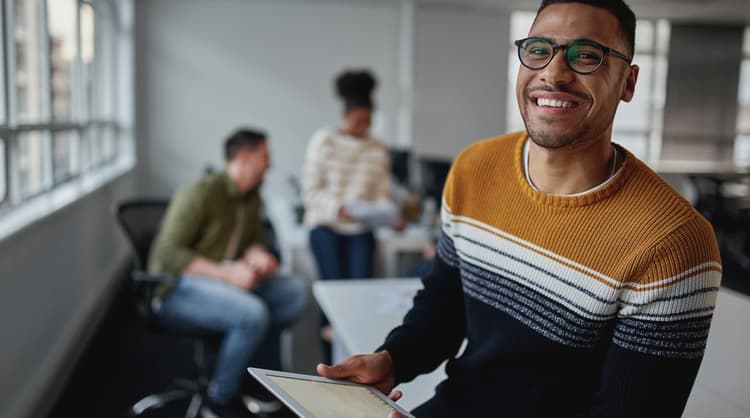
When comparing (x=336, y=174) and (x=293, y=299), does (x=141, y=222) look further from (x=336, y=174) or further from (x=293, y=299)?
(x=336, y=174)

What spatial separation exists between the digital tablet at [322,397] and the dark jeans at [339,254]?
6.50 ft

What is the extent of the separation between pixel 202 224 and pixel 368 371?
189 cm

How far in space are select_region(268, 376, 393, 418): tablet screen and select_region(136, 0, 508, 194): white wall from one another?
6534mm

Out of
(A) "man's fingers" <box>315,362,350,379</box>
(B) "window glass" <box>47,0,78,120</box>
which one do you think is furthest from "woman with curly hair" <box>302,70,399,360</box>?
(A) "man's fingers" <box>315,362,350,379</box>

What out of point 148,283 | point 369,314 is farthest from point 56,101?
point 369,314

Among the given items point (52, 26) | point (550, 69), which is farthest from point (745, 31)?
point (52, 26)

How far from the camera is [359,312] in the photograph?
1957 mm

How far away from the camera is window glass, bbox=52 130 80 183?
13.9ft

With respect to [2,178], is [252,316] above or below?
below

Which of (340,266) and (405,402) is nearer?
(405,402)

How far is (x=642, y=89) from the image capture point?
44.4 inches

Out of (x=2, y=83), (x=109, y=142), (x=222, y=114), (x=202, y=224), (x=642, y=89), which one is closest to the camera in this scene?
(x=642, y=89)

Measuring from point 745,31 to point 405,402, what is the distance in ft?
4.90

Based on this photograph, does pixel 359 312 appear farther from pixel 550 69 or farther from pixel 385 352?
pixel 550 69
